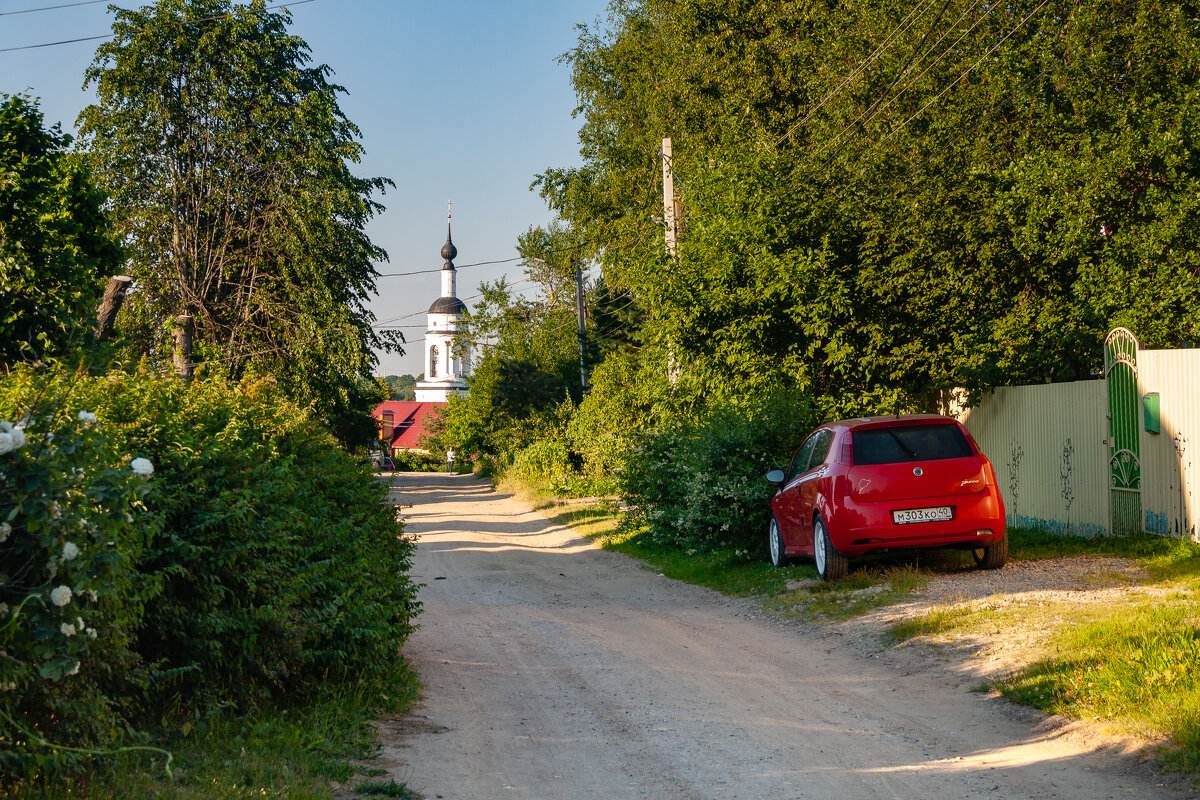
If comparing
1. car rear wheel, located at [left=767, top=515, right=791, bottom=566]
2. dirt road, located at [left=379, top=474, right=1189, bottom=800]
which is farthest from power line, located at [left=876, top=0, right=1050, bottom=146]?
dirt road, located at [left=379, top=474, right=1189, bottom=800]

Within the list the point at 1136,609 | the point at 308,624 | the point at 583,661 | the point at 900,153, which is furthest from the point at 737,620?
the point at 900,153

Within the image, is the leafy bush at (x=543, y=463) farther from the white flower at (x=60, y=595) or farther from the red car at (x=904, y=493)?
the white flower at (x=60, y=595)

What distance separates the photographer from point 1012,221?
16531 mm

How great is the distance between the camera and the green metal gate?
40.3 ft

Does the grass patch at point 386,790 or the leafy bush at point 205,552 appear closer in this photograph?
the leafy bush at point 205,552

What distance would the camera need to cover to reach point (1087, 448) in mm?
13258

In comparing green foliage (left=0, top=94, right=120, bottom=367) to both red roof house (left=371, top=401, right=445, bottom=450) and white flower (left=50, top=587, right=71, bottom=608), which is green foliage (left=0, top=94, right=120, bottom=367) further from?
red roof house (left=371, top=401, right=445, bottom=450)

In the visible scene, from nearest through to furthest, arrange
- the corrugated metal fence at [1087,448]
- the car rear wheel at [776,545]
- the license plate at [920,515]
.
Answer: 1. the license plate at [920,515]
2. the corrugated metal fence at [1087,448]
3. the car rear wheel at [776,545]

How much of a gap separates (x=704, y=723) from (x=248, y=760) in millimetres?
2719

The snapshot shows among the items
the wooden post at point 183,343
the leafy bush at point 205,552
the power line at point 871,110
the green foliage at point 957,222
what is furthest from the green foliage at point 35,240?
the power line at point 871,110

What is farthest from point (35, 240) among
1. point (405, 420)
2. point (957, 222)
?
point (405, 420)

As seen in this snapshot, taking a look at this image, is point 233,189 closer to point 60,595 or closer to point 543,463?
point 543,463

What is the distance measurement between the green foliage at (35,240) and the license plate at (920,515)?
888cm

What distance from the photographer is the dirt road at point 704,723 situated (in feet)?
16.7
